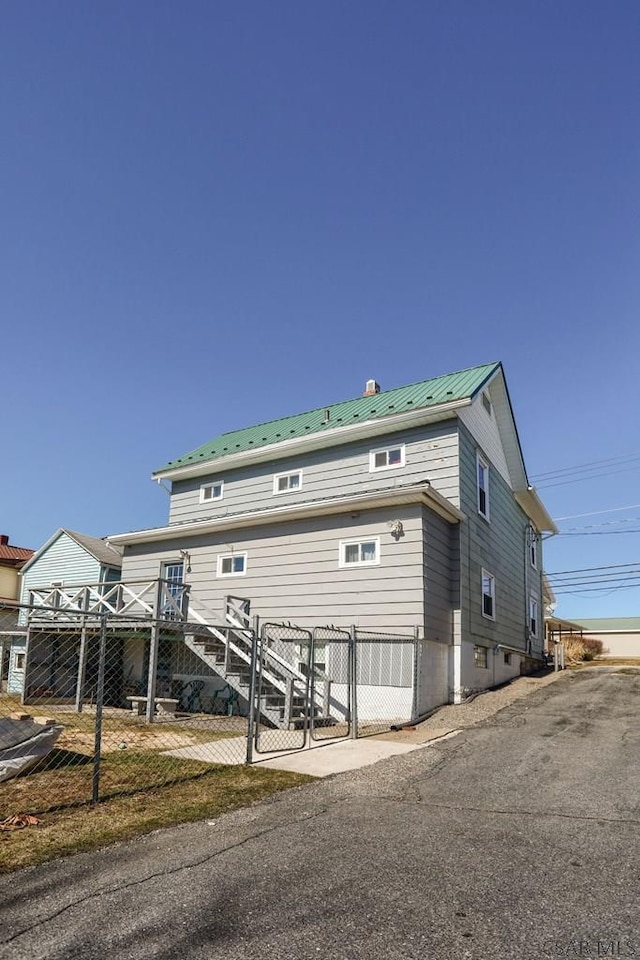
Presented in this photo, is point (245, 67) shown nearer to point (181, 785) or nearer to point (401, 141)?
point (401, 141)

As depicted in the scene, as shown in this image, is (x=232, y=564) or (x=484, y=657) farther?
(x=232, y=564)

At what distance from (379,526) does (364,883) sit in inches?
413

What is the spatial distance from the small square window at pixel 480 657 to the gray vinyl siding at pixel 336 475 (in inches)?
165

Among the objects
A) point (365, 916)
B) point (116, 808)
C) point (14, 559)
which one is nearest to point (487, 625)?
point (116, 808)

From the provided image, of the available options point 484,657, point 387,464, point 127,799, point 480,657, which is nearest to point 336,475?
point 387,464

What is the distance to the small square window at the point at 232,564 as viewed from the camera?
16781mm

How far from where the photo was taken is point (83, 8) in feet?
33.2

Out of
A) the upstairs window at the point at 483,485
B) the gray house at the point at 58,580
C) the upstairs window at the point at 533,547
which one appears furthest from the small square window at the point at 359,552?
the upstairs window at the point at 533,547

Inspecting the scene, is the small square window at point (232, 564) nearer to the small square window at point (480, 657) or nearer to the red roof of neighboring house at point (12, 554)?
the small square window at point (480, 657)

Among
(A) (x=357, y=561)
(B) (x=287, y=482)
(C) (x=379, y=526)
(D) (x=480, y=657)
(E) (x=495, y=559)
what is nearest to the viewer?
(C) (x=379, y=526)

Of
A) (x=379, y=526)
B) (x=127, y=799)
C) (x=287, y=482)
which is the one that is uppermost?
(x=287, y=482)

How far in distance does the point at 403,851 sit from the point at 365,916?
1324 millimetres

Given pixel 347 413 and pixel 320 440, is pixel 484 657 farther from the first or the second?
pixel 347 413

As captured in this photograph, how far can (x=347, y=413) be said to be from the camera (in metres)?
19.4
